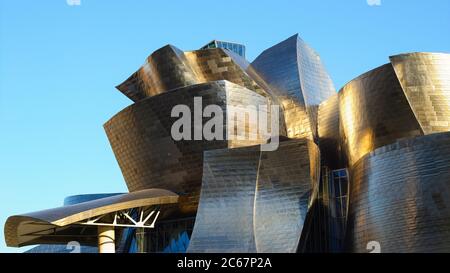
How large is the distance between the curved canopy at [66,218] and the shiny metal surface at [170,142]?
0.84 metres

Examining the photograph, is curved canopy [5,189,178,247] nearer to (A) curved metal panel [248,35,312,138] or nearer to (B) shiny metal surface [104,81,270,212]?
(B) shiny metal surface [104,81,270,212]

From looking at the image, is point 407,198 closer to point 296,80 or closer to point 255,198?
point 255,198

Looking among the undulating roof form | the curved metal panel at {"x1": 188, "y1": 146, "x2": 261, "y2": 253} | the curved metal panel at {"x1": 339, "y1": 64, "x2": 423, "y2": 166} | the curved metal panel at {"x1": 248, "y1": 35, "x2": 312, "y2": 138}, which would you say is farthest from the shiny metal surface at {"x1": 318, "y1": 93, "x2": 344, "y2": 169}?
the curved metal panel at {"x1": 188, "y1": 146, "x2": 261, "y2": 253}

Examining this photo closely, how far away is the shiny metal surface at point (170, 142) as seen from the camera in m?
29.5

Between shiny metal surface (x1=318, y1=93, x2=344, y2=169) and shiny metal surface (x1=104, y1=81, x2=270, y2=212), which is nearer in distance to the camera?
shiny metal surface (x1=104, y1=81, x2=270, y2=212)

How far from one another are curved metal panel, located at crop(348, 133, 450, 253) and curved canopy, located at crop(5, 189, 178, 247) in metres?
8.59

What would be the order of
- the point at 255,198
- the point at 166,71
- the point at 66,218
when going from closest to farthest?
the point at 66,218 < the point at 255,198 < the point at 166,71

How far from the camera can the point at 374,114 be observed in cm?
2800

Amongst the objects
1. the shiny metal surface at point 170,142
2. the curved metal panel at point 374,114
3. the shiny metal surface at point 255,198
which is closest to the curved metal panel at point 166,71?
the shiny metal surface at point 170,142

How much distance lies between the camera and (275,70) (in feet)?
115

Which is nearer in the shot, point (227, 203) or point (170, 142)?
point (227, 203)

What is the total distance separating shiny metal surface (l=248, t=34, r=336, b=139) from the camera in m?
32.9
